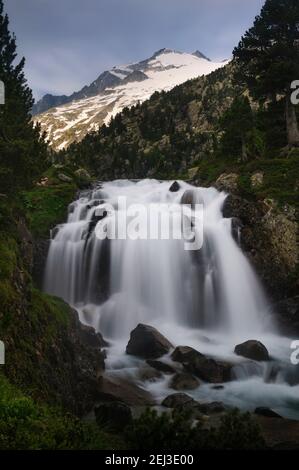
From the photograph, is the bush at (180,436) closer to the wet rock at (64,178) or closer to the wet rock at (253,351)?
the wet rock at (253,351)

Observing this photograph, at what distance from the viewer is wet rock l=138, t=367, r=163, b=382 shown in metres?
17.2

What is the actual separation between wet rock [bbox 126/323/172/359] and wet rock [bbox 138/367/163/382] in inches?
52.7

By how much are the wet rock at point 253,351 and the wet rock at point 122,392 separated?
5.72 meters

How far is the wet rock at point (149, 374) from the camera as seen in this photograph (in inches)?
677

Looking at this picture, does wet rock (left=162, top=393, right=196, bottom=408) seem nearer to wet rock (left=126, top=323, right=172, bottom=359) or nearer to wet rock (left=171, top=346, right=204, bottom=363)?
wet rock (left=171, top=346, right=204, bottom=363)

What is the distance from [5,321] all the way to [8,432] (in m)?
4.50

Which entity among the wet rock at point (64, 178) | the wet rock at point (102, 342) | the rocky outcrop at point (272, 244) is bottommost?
the wet rock at point (102, 342)

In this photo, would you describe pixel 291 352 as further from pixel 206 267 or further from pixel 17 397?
pixel 17 397

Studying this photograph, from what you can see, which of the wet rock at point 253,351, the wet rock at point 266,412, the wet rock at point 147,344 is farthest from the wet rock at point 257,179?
the wet rock at point 266,412

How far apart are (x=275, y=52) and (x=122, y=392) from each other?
3067 cm

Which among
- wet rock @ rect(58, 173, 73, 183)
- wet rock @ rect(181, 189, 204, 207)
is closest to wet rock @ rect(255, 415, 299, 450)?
→ wet rock @ rect(181, 189, 204, 207)

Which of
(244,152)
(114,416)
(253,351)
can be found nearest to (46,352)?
(114,416)

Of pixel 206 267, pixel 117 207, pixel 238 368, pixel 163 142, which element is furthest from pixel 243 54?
pixel 163 142

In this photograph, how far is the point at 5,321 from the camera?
38.7 feet
